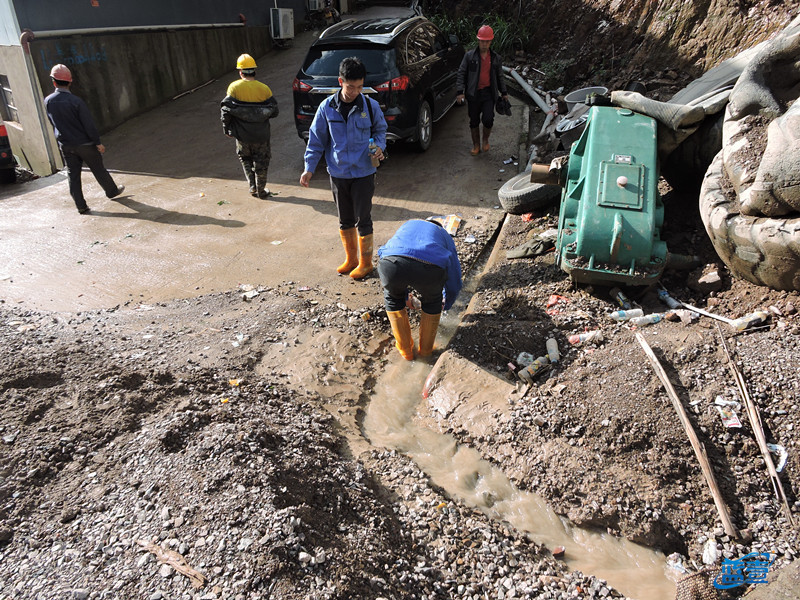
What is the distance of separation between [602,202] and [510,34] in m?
9.23

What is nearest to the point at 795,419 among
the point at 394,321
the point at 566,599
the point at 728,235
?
the point at 728,235

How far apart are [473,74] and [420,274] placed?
4.83 metres

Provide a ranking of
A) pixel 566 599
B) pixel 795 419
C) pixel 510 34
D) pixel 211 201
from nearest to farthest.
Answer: pixel 566 599 → pixel 795 419 → pixel 211 201 → pixel 510 34

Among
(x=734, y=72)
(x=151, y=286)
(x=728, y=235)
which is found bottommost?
(x=151, y=286)

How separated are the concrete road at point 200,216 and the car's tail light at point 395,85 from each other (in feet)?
3.76

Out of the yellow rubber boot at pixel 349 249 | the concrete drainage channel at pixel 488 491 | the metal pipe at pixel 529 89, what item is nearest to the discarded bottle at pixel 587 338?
the concrete drainage channel at pixel 488 491

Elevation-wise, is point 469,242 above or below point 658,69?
below

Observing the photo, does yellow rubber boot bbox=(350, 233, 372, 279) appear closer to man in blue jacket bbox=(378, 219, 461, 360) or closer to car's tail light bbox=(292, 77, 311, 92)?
man in blue jacket bbox=(378, 219, 461, 360)

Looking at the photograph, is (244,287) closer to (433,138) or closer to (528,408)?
(528,408)

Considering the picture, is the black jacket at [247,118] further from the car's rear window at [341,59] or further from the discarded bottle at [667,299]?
the discarded bottle at [667,299]

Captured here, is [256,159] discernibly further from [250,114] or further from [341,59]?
[341,59]

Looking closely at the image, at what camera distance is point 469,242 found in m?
6.20

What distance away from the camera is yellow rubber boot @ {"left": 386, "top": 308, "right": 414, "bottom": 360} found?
4.45 m

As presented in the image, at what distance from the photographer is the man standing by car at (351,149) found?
5129 mm
